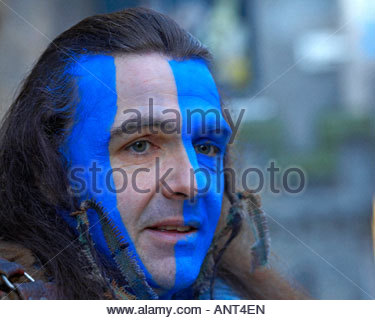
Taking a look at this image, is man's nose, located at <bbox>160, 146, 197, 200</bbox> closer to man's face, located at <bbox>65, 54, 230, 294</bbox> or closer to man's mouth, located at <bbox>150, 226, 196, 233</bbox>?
man's face, located at <bbox>65, 54, 230, 294</bbox>

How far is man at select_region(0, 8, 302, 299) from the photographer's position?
186 cm

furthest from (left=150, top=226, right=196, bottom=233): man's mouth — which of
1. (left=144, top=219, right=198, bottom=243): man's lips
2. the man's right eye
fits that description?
the man's right eye

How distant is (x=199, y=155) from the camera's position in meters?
2.07

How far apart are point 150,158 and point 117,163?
121mm

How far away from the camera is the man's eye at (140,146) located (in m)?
1.95

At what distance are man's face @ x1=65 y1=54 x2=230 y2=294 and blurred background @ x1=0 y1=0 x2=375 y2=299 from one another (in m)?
4.05

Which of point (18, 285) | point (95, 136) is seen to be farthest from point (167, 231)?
point (18, 285)

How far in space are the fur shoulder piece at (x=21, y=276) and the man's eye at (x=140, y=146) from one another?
510 millimetres

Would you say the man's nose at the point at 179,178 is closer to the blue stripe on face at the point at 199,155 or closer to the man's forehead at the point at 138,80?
the blue stripe on face at the point at 199,155

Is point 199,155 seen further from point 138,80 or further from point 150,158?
point 138,80

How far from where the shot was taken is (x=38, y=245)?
1846 millimetres

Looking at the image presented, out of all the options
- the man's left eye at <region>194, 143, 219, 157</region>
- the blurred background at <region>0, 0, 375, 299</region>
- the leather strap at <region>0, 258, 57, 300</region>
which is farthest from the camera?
the blurred background at <region>0, 0, 375, 299</region>

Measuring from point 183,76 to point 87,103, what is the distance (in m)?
0.37

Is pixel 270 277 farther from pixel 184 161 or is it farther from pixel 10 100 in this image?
pixel 10 100
